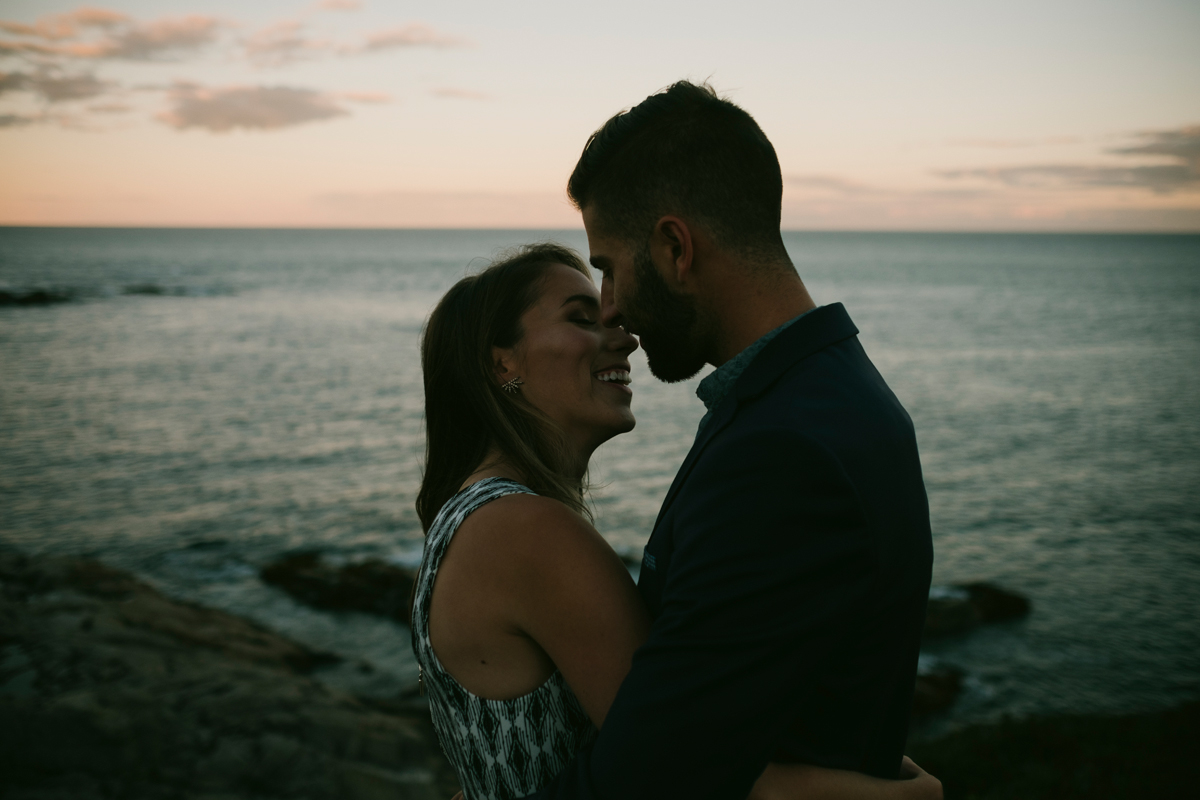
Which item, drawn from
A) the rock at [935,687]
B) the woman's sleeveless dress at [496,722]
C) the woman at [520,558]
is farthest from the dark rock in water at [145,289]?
the woman's sleeveless dress at [496,722]

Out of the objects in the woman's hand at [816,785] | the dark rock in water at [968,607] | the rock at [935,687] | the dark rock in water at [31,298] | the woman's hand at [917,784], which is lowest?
the rock at [935,687]

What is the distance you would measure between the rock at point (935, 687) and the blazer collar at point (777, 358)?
7825 mm

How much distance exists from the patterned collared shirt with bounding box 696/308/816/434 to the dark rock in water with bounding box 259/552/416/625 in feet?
31.5

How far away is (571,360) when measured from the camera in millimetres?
3033

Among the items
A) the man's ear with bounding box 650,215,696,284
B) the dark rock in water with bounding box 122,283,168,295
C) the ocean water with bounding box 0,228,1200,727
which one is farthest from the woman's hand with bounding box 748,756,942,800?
the dark rock in water with bounding box 122,283,168,295

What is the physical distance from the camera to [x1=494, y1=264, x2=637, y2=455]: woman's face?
3.01 meters

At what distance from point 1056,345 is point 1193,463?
79.2 feet

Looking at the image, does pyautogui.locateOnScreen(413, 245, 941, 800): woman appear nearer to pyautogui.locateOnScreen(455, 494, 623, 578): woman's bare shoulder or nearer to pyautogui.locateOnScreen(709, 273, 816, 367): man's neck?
pyautogui.locateOnScreen(455, 494, 623, 578): woman's bare shoulder

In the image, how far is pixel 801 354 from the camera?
2000mm

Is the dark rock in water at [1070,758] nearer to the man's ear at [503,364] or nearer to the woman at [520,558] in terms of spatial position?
the woman at [520,558]

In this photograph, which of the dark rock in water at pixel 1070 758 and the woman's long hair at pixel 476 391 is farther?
the dark rock in water at pixel 1070 758

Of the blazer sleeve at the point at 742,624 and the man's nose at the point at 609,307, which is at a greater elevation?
the man's nose at the point at 609,307

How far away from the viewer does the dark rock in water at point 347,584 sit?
11289 mm

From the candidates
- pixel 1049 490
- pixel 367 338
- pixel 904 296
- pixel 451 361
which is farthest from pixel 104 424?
pixel 904 296
